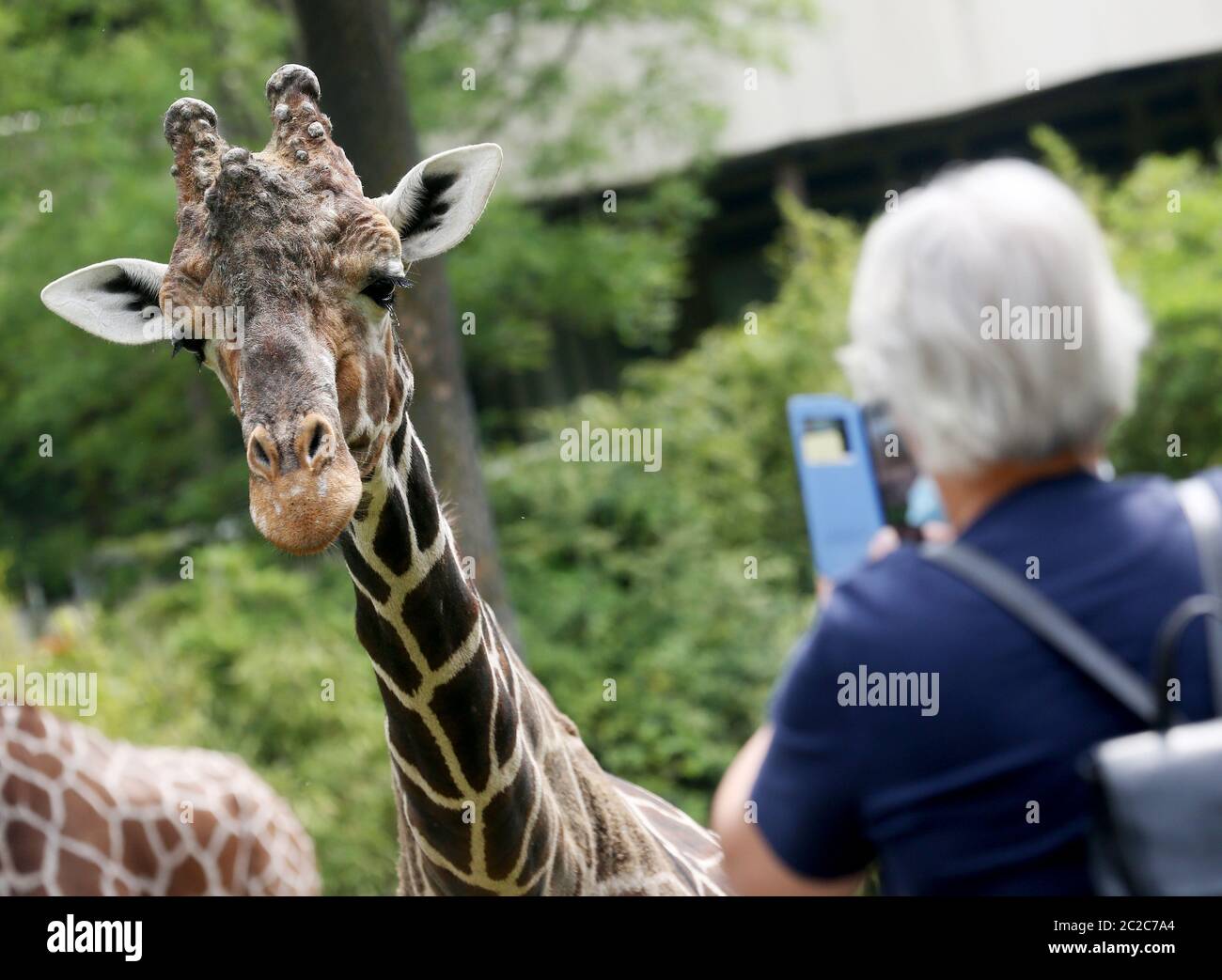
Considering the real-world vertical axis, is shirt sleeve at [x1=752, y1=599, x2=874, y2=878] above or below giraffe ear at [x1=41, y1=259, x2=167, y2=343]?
below

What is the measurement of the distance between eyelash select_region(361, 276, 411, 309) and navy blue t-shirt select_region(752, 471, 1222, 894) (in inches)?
43.1

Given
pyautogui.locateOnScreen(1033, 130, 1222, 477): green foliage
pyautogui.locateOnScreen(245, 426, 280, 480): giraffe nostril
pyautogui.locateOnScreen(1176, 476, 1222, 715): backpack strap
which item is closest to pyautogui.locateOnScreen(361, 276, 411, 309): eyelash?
pyautogui.locateOnScreen(245, 426, 280, 480): giraffe nostril

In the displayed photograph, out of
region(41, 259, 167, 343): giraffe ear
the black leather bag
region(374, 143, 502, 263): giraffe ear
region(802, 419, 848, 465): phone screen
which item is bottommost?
the black leather bag

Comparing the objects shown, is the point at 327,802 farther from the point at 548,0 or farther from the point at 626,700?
the point at 548,0

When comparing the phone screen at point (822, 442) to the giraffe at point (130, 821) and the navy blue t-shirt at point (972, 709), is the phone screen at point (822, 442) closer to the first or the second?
the navy blue t-shirt at point (972, 709)

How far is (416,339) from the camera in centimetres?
386

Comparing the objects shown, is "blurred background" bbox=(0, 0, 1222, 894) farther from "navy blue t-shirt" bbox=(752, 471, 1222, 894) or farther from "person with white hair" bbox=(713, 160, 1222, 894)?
"navy blue t-shirt" bbox=(752, 471, 1222, 894)

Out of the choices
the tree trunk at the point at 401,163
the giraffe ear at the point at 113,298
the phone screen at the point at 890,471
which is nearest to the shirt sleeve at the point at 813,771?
the phone screen at the point at 890,471

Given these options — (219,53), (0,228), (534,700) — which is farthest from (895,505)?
(0,228)

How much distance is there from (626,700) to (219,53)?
3585 millimetres

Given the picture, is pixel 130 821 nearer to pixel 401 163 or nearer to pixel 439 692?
pixel 439 692

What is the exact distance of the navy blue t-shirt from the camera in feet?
4.84

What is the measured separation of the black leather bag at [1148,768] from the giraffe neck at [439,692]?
3.85 feet

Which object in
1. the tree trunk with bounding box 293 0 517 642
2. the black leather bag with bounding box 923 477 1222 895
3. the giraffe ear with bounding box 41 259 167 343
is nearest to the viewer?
the black leather bag with bounding box 923 477 1222 895
